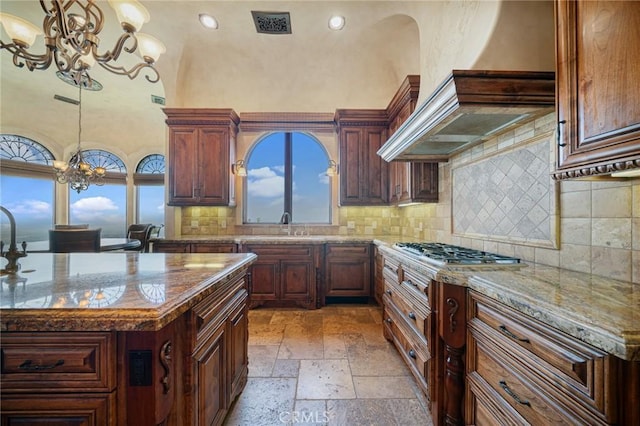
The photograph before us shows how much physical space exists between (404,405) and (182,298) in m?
1.61

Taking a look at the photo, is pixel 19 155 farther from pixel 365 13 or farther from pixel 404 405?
pixel 404 405

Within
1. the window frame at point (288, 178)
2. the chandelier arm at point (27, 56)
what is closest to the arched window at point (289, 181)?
the window frame at point (288, 178)

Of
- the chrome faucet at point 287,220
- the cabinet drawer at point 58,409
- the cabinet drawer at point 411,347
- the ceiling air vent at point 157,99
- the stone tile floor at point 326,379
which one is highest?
the ceiling air vent at point 157,99

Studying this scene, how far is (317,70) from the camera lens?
12.7 feet

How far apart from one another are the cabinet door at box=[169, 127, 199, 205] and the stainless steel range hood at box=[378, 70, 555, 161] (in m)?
3.04

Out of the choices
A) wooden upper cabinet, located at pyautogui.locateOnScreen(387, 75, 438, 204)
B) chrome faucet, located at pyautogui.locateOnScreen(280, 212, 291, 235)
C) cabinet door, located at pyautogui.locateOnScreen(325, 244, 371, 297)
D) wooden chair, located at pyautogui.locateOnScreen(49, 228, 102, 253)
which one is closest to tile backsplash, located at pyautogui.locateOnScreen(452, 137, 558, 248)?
wooden upper cabinet, located at pyautogui.locateOnScreen(387, 75, 438, 204)

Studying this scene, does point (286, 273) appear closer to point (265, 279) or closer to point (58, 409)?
point (265, 279)

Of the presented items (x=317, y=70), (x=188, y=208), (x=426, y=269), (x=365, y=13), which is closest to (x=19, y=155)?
(x=188, y=208)

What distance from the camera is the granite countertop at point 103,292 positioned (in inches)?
30.6

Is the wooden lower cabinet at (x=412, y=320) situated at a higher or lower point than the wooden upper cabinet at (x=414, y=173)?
lower

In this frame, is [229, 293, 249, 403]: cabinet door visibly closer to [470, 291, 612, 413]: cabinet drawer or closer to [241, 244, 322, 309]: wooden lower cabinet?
[470, 291, 612, 413]: cabinet drawer

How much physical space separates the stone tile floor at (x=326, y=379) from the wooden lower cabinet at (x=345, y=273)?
51cm

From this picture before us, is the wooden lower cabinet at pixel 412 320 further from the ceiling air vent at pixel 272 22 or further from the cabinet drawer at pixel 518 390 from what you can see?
the ceiling air vent at pixel 272 22

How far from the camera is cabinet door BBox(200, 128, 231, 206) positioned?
3.68 meters
